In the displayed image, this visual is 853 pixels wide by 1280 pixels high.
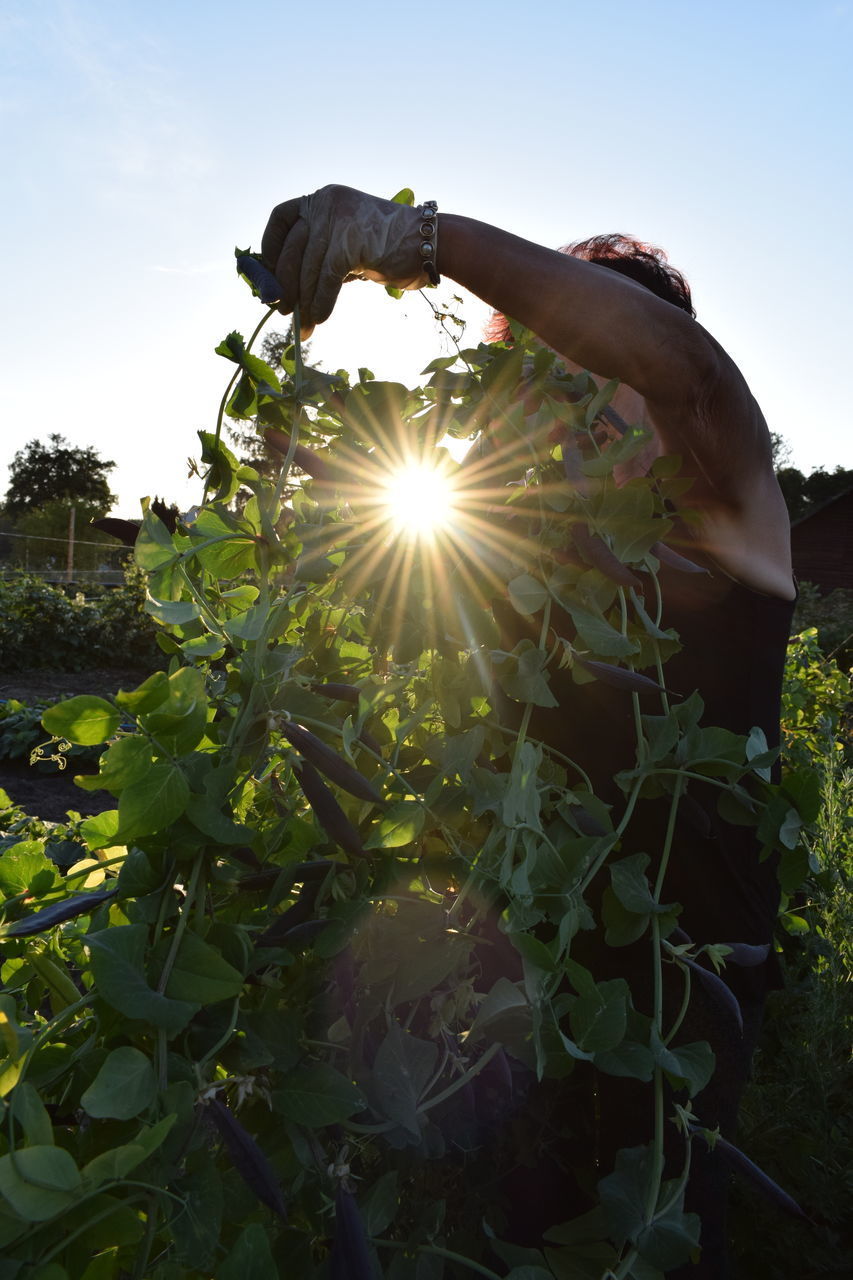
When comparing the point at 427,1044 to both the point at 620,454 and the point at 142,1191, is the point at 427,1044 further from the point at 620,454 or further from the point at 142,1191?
the point at 620,454

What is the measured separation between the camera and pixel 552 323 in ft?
4.18

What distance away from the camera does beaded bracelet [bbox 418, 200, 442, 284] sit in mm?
1147

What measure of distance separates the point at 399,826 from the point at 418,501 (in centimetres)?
30

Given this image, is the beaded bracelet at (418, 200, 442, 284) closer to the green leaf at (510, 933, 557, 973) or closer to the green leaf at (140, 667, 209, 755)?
the green leaf at (140, 667, 209, 755)

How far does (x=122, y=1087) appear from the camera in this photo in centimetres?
54

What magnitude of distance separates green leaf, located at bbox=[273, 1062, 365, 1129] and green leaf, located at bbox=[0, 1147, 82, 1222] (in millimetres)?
172

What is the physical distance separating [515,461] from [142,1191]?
0.68 metres

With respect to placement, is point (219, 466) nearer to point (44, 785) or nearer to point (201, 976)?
point (201, 976)

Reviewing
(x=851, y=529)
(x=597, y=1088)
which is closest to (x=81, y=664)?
(x=597, y=1088)

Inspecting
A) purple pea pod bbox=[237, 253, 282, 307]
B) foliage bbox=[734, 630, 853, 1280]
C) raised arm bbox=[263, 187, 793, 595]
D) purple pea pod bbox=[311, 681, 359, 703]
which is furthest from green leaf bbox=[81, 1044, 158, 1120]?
foliage bbox=[734, 630, 853, 1280]

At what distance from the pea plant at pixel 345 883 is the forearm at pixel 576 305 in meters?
0.37

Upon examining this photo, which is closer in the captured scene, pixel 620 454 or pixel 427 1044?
pixel 427 1044

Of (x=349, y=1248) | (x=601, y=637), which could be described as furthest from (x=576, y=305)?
(x=349, y=1248)

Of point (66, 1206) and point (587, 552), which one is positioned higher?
point (587, 552)
